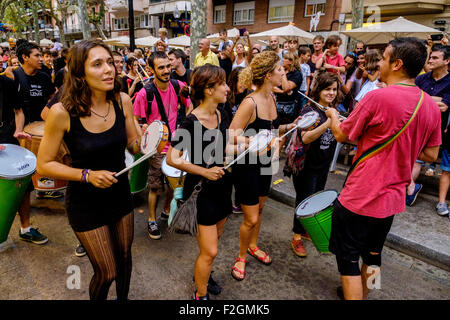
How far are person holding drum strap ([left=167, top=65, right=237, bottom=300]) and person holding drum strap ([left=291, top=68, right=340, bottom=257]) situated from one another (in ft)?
3.42

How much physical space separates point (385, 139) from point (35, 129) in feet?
12.9

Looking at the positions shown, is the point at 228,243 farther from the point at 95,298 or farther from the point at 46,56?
the point at 46,56

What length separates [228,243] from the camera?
3572 mm

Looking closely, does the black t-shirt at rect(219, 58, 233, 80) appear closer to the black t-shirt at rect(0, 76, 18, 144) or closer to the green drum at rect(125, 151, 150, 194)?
the green drum at rect(125, 151, 150, 194)

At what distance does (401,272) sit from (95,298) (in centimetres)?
291

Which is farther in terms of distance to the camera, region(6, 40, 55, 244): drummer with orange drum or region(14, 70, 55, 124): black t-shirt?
region(14, 70, 55, 124): black t-shirt

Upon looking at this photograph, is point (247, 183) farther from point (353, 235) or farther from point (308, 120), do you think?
point (353, 235)

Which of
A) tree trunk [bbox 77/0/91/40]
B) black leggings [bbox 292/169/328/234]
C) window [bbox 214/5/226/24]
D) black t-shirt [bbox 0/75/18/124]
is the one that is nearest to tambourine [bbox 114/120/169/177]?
black leggings [bbox 292/169/328/234]

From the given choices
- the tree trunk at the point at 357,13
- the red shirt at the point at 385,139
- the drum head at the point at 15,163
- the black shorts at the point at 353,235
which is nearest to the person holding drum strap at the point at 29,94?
the drum head at the point at 15,163

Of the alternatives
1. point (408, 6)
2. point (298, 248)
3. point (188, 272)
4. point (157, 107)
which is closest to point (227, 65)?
point (157, 107)

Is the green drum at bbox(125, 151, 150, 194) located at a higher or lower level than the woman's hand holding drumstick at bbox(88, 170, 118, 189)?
lower

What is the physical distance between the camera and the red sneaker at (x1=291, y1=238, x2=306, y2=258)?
336 centimetres

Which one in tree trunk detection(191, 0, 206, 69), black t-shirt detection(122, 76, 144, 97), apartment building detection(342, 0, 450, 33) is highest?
apartment building detection(342, 0, 450, 33)

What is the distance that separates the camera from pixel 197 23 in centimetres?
743
